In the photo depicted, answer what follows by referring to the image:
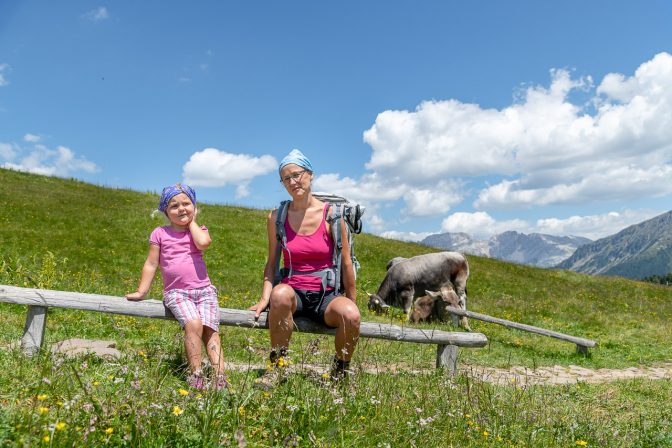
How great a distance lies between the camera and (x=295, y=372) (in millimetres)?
3650

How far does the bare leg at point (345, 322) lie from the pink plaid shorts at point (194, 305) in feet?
4.16

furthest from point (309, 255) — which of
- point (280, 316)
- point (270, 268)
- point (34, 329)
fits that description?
point (34, 329)

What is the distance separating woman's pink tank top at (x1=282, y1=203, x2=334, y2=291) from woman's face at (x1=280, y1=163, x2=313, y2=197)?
0.40 meters

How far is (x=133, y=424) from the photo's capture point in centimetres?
267

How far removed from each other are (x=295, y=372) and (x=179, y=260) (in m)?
2.29

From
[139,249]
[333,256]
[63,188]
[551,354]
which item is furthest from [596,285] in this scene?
[63,188]

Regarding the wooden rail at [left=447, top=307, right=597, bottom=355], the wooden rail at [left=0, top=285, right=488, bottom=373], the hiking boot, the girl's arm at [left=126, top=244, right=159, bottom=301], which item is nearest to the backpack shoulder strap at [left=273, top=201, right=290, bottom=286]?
the wooden rail at [left=0, top=285, right=488, bottom=373]

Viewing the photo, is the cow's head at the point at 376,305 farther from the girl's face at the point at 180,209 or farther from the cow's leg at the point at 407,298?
the girl's face at the point at 180,209

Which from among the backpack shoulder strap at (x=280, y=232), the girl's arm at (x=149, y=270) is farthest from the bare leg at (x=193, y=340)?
the backpack shoulder strap at (x=280, y=232)

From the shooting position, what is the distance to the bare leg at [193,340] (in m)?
4.82

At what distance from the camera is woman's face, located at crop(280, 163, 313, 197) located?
207 inches

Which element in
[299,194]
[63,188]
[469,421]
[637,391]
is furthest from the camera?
[63,188]

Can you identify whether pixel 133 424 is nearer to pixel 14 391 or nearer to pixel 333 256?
pixel 14 391

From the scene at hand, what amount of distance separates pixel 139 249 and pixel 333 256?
54.4ft
